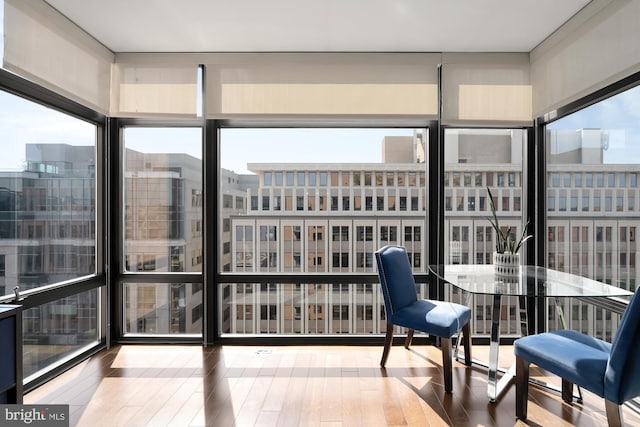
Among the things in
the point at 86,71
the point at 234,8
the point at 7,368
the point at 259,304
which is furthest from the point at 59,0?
the point at 259,304

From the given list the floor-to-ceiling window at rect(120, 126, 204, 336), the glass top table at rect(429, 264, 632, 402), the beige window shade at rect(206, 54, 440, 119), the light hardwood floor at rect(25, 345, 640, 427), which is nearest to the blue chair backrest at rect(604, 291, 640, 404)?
the glass top table at rect(429, 264, 632, 402)

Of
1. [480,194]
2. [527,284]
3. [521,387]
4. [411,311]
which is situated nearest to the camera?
[521,387]

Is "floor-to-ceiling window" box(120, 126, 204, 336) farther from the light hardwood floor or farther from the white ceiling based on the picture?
the white ceiling

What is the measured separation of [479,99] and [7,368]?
3.79m

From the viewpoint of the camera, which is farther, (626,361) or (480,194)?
(480,194)

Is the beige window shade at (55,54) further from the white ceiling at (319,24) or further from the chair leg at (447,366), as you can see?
the chair leg at (447,366)

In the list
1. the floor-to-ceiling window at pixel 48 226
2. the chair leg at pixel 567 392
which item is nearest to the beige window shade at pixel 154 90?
the floor-to-ceiling window at pixel 48 226

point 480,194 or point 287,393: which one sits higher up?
point 480,194

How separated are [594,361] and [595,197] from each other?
1466mm

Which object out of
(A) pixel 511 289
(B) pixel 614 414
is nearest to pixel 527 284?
(A) pixel 511 289

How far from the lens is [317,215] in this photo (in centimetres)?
392

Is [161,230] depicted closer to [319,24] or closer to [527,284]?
[319,24]

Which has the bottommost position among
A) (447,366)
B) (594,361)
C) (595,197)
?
(447,366)

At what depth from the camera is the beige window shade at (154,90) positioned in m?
3.70
